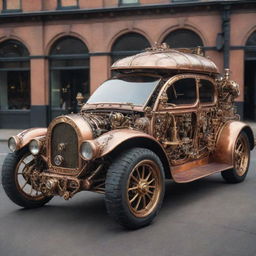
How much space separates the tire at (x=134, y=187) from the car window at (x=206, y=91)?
217cm

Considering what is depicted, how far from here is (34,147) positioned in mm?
5719

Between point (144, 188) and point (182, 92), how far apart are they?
6.75 feet

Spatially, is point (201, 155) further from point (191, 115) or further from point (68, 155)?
point (68, 155)

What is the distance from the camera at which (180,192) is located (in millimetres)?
7129

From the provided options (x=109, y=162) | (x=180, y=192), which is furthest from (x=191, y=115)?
(x=109, y=162)

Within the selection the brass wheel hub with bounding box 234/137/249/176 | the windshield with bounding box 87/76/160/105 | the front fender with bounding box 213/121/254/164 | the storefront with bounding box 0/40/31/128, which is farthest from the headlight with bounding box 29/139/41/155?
the storefront with bounding box 0/40/31/128

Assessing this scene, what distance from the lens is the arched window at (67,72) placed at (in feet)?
65.0

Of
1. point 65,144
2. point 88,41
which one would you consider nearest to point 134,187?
point 65,144

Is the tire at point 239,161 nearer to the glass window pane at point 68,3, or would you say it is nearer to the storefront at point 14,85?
the glass window pane at point 68,3

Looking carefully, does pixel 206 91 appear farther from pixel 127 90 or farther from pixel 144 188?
pixel 144 188

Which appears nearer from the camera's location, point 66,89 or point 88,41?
point 88,41

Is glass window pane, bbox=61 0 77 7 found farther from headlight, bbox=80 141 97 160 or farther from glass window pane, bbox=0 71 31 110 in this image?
headlight, bbox=80 141 97 160

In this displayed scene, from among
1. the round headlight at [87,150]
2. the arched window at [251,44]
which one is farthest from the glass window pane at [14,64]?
the round headlight at [87,150]

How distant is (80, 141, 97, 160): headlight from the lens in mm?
4895
